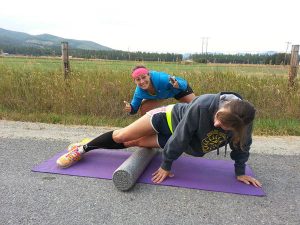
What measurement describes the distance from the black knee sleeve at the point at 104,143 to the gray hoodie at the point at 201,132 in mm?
793

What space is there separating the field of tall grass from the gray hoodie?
9.47ft

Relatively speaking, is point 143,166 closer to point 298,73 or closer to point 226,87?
point 226,87

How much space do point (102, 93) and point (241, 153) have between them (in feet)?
14.1

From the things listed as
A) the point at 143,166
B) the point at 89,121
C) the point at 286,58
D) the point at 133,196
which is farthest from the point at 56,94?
the point at 286,58

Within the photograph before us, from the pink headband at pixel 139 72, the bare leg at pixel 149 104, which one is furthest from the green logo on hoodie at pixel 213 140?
the bare leg at pixel 149 104

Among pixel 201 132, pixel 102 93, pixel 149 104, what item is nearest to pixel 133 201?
pixel 201 132

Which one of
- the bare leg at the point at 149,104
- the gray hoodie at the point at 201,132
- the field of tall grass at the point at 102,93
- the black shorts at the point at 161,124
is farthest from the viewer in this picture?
the field of tall grass at the point at 102,93

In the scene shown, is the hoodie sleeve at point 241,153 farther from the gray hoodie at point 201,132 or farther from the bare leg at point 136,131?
the bare leg at point 136,131

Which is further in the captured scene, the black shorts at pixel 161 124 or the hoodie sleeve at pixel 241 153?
the black shorts at pixel 161 124

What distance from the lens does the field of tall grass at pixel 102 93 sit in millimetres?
6715

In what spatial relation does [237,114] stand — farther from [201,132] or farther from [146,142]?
[146,142]

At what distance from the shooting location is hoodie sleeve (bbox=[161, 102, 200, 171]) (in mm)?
3219

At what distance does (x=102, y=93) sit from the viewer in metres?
7.27

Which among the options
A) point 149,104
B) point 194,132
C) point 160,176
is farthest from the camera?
point 149,104
